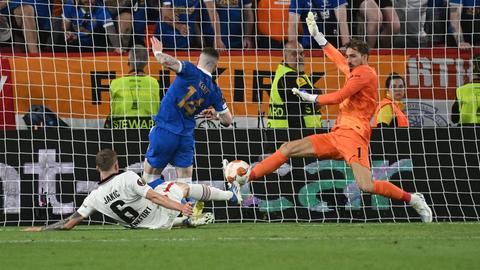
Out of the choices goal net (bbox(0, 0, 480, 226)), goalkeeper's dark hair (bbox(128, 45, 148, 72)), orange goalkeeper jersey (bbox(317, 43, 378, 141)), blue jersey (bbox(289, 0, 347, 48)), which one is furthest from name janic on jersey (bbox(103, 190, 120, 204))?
blue jersey (bbox(289, 0, 347, 48))

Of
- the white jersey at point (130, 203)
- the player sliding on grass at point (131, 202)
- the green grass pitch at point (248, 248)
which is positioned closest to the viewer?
the green grass pitch at point (248, 248)

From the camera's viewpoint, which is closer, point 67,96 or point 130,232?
point 130,232

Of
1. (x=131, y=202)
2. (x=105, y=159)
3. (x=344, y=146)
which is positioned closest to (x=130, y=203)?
(x=131, y=202)

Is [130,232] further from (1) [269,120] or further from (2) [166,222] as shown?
(1) [269,120]

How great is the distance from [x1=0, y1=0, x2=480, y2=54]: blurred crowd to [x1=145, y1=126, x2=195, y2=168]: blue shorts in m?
3.71

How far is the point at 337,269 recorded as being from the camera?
776 cm

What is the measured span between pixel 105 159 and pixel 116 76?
5.01m

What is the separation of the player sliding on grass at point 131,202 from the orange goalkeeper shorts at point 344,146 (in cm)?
153

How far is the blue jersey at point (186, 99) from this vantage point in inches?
506

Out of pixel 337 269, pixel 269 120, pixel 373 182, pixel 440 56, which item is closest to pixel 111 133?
pixel 269 120

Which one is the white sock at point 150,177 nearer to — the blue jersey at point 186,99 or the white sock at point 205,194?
the blue jersey at point 186,99

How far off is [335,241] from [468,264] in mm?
2028

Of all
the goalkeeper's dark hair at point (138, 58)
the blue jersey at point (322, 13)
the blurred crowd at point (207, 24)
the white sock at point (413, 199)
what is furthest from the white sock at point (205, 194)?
the blue jersey at point (322, 13)

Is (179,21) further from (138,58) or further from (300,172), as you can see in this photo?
(300,172)
